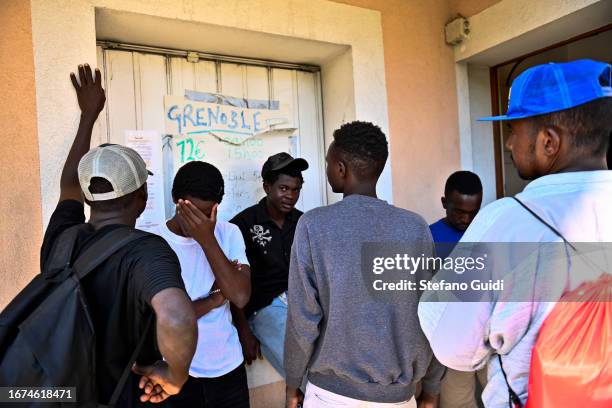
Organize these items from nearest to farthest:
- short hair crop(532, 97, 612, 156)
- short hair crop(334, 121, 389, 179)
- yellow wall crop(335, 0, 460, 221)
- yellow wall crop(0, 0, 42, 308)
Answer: short hair crop(532, 97, 612, 156) < short hair crop(334, 121, 389, 179) < yellow wall crop(0, 0, 42, 308) < yellow wall crop(335, 0, 460, 221)

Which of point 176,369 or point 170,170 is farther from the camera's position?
point 170,170

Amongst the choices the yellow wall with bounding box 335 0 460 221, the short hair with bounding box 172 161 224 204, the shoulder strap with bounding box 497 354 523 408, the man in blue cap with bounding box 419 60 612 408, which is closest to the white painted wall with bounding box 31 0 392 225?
the yellow wall with bounding box 335 0 460 221

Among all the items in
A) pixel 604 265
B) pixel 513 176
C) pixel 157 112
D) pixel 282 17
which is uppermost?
pixel 282 17

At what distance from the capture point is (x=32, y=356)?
116cm

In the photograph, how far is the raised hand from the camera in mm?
2275

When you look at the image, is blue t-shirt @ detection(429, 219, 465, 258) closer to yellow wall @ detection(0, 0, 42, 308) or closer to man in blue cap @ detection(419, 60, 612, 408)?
man in blue cap @ detection(419, 60, 612, 408)

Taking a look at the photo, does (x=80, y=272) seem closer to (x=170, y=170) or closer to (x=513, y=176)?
(x=170, y=170)

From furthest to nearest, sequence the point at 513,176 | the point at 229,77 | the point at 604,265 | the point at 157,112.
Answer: the point at 513,176, the point at 229,77, the point at 157,112, the point at 604,265

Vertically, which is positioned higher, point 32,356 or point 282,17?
point 282,17

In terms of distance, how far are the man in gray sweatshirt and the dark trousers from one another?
22.6 inches

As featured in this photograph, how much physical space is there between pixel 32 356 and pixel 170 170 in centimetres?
186

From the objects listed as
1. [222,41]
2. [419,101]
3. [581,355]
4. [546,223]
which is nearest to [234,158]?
[222,41]

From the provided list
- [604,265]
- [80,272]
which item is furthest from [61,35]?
[604,265]

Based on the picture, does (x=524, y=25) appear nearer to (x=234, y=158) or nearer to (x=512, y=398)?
(x=234, y=158)
